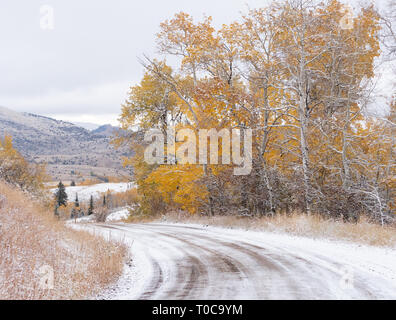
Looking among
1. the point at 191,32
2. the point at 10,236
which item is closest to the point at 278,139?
the point at 191,32

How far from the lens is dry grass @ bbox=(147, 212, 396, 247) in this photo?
34.5 feet

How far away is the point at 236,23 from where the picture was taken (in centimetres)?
1902

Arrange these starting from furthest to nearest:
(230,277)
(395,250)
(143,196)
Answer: (143,196) → (395,250) → (230,277)

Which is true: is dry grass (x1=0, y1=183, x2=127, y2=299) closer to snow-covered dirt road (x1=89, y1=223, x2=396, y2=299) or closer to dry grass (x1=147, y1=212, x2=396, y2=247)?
snow-covered dirt road (x1=89, y1=223, x2=396, y2=299)

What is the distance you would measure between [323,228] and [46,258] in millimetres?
9338

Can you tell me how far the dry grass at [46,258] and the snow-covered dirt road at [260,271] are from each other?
1.67ft

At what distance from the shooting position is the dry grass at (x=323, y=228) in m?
10.5

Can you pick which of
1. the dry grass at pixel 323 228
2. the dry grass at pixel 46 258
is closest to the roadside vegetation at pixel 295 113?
the dry grass at pixel 323 228

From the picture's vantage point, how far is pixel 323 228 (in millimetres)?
12586

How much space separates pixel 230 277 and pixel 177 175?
17213 mm

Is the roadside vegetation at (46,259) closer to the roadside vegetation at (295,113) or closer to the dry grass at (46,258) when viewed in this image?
the dry grass at (46,258)

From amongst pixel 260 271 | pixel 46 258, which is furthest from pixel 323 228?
pixel 46 258

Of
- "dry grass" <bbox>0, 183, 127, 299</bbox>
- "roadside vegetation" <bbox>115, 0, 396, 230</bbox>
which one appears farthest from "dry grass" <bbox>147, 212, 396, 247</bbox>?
"dry grass" <bbox>0, 183, 127, 299</bbox>
